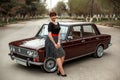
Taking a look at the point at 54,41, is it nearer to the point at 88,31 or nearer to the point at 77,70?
the point at 77,70

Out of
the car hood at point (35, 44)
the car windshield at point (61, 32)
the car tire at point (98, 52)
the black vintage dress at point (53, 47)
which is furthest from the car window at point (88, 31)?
the black vintage dress at point (53, 47)

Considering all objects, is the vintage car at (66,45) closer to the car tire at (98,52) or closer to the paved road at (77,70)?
A: the car tire at (98,52)

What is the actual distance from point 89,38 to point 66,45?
146cm

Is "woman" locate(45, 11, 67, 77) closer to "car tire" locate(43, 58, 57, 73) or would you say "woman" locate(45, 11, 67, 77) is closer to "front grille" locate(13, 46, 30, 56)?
"car tire" locate(43, 58, 57, 73)

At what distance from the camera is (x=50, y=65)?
6840 millimetres

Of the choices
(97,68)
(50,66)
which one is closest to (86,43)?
(97,68)

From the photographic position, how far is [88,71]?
709cm

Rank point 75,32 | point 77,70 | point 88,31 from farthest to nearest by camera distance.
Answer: point 88,31 → point 75,32 → point 77,70

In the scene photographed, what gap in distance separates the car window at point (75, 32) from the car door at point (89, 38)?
0.70 ft

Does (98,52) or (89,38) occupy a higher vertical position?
(89,38)

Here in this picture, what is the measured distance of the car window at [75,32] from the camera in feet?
25.0

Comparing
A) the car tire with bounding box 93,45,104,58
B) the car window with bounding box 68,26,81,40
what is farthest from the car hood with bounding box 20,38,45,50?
the car tire with bounding box 93,45,104,58

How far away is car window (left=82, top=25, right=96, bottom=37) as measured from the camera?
27.3 feet

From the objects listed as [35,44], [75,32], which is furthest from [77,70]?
[35,44]
